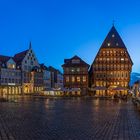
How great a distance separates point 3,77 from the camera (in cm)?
9019

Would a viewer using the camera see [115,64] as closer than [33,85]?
Yes

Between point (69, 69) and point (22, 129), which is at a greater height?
point (69, 69)

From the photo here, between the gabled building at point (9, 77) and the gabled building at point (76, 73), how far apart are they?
16.3 metres

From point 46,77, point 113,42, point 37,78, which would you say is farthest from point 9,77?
point 113,42

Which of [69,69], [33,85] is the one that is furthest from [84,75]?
[33,85]

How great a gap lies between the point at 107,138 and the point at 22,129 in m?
3.98

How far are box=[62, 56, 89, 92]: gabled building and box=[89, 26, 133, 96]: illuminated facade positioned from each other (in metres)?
2.97

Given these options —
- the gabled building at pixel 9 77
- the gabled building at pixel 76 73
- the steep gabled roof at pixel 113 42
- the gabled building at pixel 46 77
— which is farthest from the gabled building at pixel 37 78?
the steep gabled roof at pixel 113 42

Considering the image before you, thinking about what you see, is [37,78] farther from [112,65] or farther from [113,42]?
[113,42]

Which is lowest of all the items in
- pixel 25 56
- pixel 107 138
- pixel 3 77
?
pixel 107 138

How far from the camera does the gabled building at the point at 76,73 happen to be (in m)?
87.9

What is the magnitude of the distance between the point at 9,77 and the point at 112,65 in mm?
30051

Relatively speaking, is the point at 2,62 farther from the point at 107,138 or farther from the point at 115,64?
the point at 107,138

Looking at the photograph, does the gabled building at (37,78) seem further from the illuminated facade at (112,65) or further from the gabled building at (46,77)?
the illuminated facade at (112,65)
